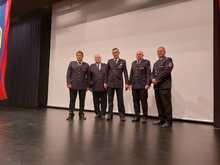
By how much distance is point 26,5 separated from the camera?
707 centimetres

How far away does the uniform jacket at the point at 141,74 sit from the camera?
417 cm

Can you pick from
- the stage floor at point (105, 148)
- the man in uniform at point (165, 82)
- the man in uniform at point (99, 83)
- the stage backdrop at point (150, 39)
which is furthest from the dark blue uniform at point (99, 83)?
the stage floor at point (105, 148)

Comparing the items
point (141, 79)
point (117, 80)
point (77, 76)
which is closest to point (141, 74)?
point (141, 79)

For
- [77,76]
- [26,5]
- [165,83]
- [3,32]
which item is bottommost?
[165,83]

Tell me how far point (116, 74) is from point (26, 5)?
4.08 meters

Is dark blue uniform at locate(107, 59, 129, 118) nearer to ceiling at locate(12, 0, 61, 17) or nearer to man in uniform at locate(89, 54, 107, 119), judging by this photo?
man in uniform at locate(89, 54, 107, 119)

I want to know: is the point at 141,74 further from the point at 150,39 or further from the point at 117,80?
the point at 150,39

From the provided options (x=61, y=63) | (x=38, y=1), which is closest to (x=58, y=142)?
(x=61, y=63)

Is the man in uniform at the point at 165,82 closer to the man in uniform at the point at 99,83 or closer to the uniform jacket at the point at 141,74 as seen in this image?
the uniform jacket at the point at 141,74

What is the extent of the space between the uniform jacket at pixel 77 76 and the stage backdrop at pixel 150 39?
1.21m

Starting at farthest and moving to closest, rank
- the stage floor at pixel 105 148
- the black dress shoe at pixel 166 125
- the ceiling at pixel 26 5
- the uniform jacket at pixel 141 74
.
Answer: the ceiling at pixel 26 5, the uniform jacket at pixel 141 74, the black dress shoe at pixel 166 125, the stage floor at pixel 105 148

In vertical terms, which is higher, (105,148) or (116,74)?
(116,74)

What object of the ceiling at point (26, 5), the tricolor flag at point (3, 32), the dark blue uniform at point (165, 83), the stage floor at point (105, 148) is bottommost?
the stage floor at point (105, 148)

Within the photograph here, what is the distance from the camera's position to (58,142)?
2.40 metres
